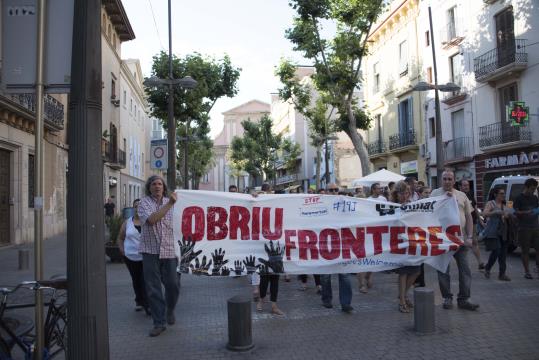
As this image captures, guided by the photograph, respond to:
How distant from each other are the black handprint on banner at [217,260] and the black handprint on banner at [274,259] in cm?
52

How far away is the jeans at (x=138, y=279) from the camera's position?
271 inches

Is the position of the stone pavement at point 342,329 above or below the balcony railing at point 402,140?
below

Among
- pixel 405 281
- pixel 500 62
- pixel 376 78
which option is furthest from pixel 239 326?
pixel 376 78

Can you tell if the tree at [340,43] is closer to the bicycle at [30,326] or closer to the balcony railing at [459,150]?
the balcony railing at [459,150]

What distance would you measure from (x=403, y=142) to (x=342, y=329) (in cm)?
2790

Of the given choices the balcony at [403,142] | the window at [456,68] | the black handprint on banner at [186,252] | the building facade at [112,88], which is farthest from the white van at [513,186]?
the building facade at [112,88]

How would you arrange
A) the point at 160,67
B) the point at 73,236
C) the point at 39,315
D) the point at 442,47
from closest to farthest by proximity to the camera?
1. the point at 73,236
2. the point at 39,315
3. the point at 160,67
4. the point at 442,47

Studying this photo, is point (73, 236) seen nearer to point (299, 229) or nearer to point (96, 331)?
point (96, 331)

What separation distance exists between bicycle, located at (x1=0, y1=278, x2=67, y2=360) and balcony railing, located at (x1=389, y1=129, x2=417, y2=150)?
96.4ft

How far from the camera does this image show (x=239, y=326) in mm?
5359

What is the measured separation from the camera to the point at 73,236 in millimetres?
3559

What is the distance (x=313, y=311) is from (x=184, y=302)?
2117 mm

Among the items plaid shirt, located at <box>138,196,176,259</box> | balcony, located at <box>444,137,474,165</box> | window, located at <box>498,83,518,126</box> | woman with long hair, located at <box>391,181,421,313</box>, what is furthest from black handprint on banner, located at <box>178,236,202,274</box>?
balcony, located at <box>444,137,474,165</box>

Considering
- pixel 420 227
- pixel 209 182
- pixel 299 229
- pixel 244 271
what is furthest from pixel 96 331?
pixel 209 182
